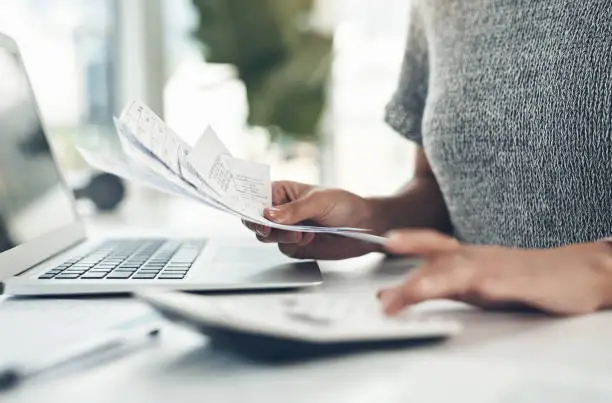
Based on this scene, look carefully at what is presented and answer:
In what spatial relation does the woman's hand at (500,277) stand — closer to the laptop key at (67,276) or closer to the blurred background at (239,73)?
the laptop key at (67,276)

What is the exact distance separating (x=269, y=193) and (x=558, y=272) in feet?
1.00

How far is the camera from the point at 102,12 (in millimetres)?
1892

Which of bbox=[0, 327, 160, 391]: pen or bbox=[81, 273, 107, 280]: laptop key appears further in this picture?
bbox=[81, 273, 107, 280]: laptop key

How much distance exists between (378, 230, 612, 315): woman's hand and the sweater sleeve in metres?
0.50

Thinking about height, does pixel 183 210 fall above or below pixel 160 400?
below

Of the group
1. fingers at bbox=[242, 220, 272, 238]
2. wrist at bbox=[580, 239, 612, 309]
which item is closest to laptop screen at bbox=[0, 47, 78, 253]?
fingers at bbox=[242, 220, 272, 238]

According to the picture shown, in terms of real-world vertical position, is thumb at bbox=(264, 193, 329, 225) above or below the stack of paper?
below

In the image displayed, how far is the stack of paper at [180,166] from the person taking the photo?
21.1 inches

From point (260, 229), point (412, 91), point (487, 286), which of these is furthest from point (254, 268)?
point (412, 91)

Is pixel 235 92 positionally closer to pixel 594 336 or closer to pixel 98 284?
pixel 98 284

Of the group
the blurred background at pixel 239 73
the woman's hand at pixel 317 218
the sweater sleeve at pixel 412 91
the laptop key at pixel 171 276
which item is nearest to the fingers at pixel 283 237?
the woman's hand at pixel 317 218

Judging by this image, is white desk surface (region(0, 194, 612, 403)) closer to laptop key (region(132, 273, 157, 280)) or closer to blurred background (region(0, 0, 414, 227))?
laptop key (region(132, 273, 157, 280))

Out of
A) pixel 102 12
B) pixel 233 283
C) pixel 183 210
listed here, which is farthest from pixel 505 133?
pixel 102 12

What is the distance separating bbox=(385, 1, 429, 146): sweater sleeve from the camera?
3.29 feet
